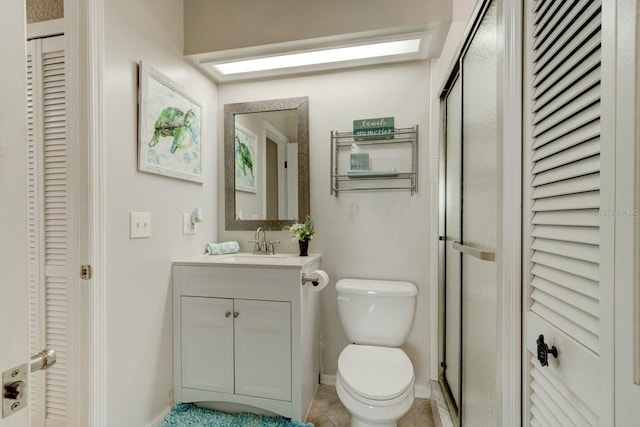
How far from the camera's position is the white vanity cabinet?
5.04 feet

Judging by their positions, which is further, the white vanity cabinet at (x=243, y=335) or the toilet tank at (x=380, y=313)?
the toilet tank at (x=380, y=313)

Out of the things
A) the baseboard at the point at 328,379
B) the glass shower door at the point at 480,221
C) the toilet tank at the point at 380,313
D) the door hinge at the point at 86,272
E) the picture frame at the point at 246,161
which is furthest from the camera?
the picture frame at the point at 246,161

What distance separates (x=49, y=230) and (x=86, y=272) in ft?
1.14

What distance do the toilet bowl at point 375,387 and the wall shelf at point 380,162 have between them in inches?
40.5

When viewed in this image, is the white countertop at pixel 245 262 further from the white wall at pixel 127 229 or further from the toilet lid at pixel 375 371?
the toilet lid at pixel 375 371

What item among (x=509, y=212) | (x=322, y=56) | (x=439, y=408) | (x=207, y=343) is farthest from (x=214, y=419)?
(x=322, y=56)

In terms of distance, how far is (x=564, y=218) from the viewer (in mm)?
603

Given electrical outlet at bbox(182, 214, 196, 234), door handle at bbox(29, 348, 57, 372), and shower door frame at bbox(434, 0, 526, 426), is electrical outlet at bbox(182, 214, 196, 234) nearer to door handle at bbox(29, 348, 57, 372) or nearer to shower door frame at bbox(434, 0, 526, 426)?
door handle at bbox(29, 348, 57, 372)

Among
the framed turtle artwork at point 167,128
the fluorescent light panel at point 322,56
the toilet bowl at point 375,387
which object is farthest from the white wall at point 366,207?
the framed turtle artwork at point 167,128

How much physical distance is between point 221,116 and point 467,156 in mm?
1732

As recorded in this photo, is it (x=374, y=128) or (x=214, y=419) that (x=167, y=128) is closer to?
(x=374, y=128)

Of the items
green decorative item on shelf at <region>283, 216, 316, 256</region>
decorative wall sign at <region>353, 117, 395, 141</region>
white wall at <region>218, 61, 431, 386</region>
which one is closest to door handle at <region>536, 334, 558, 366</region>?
white wall at <region>218, 61, 431, 386</region>

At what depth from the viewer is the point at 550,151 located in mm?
660

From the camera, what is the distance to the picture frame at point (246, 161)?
7.11ft
